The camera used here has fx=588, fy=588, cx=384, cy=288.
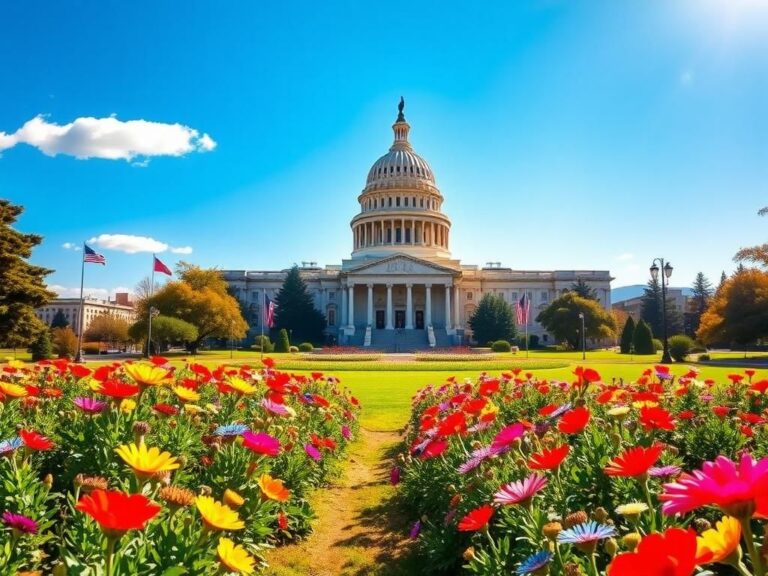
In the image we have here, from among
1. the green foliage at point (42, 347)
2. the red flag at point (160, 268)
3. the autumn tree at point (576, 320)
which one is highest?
the red flag at point (160, 268)

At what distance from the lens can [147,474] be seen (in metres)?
2.38

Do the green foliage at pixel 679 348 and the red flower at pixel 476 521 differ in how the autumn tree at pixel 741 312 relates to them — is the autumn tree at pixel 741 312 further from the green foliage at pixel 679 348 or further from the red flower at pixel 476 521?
the red flower at pixel 476 521

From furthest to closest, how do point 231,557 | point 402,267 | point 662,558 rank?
point 402,267, point 231,557, point 662,558

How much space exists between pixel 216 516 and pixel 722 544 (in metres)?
1.80

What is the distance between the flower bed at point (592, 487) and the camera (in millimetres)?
1593

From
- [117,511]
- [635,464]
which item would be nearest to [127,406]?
[117,511]

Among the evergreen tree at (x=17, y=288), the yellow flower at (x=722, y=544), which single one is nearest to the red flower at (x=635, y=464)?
the yellow flower at (x=722, y=544)

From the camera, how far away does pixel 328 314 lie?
89500mm

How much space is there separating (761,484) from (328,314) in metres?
88.5

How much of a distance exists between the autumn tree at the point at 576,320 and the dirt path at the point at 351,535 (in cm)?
6225

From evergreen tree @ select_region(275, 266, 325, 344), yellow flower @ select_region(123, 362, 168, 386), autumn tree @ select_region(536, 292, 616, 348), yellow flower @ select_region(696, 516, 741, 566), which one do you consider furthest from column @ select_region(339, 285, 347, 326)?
yellow flower @ select_region(696, 516, 741, 566)

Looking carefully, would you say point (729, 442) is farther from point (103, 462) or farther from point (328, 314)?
point (328, 314)

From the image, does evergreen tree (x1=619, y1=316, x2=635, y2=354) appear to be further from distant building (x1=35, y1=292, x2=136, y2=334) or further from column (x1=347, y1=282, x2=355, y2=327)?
distant building (x1=35, y1=292, x2=136, y2=334)

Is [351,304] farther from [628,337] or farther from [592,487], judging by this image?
[592,487]
